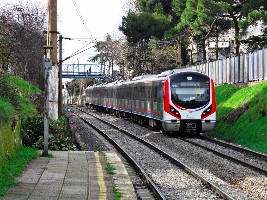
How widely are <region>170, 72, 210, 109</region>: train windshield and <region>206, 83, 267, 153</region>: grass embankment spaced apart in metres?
1.84

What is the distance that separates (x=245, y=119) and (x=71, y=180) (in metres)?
12.5

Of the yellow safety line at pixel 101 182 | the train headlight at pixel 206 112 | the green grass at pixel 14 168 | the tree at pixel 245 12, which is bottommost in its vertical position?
the yellow safety line at pixel 101 182

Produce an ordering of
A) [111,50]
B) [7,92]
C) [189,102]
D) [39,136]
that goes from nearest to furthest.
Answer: [7,92] → [39,136] → [189,102] → [111,50]

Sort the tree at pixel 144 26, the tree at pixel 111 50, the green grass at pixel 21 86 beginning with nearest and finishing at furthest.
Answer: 1. the green grass at pixel 21 86
2. the tree at pixel 144 26
3. the tree at pixel 111 50

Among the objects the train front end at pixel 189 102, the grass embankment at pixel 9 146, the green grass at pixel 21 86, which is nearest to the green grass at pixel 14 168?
the grass embankment at pixel 9 146

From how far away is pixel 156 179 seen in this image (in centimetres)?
1019

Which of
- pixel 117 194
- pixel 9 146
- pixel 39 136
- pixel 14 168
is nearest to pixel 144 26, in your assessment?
pixel 39 136

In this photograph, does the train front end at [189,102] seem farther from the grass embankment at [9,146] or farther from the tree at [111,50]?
the tree at [111,50]

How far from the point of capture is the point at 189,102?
19.2m

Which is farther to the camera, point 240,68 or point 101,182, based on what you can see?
point 240,68

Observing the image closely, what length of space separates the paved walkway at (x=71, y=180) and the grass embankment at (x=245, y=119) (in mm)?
7062

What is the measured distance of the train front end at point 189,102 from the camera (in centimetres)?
1919

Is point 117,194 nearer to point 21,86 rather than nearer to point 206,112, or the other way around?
point 206,112

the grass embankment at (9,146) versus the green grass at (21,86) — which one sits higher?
the green grass at (21,86)
